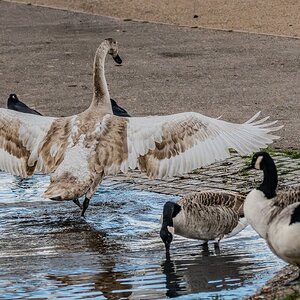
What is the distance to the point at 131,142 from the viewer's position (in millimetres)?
10258

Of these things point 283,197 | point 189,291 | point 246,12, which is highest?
point 246,12

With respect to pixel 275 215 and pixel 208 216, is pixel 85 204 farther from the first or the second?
pixel 275 215

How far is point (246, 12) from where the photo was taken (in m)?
22.1

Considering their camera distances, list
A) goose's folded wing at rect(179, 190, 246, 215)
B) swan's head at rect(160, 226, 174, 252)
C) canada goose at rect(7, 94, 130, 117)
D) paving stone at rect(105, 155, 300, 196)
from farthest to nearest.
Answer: canada goose at rect(7, 94, 130, 117), paving stone at rect(105, 155, 300, 196), goose's folded wing at rect(179, 190, 246, 215), swan's head at rect(160, 226, 174, 252)

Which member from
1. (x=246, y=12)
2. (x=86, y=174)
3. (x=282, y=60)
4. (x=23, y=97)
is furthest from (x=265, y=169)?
(x=246, y=12)

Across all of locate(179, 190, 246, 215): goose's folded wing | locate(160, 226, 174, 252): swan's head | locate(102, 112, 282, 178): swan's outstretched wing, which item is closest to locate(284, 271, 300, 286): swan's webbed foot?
locate(160, 226, 174, 252): swan's head

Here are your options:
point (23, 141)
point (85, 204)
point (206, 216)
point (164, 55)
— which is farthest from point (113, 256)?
point (164, 55)

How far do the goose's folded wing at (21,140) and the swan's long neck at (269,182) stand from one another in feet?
10.3

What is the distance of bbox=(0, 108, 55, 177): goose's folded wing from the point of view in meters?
10.5

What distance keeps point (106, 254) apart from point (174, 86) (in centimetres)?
784

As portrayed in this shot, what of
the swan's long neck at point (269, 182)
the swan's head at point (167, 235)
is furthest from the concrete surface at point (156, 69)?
the swan's long neck at point (269, 182)

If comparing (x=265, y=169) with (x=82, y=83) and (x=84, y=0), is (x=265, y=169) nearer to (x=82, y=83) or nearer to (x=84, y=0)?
(x=82, y=83)

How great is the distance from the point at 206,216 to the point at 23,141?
2.33m

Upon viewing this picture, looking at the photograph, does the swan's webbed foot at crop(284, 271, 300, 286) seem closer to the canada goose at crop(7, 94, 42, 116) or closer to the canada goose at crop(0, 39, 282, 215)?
the canada goose at crop(0, 39, 282, 215)
